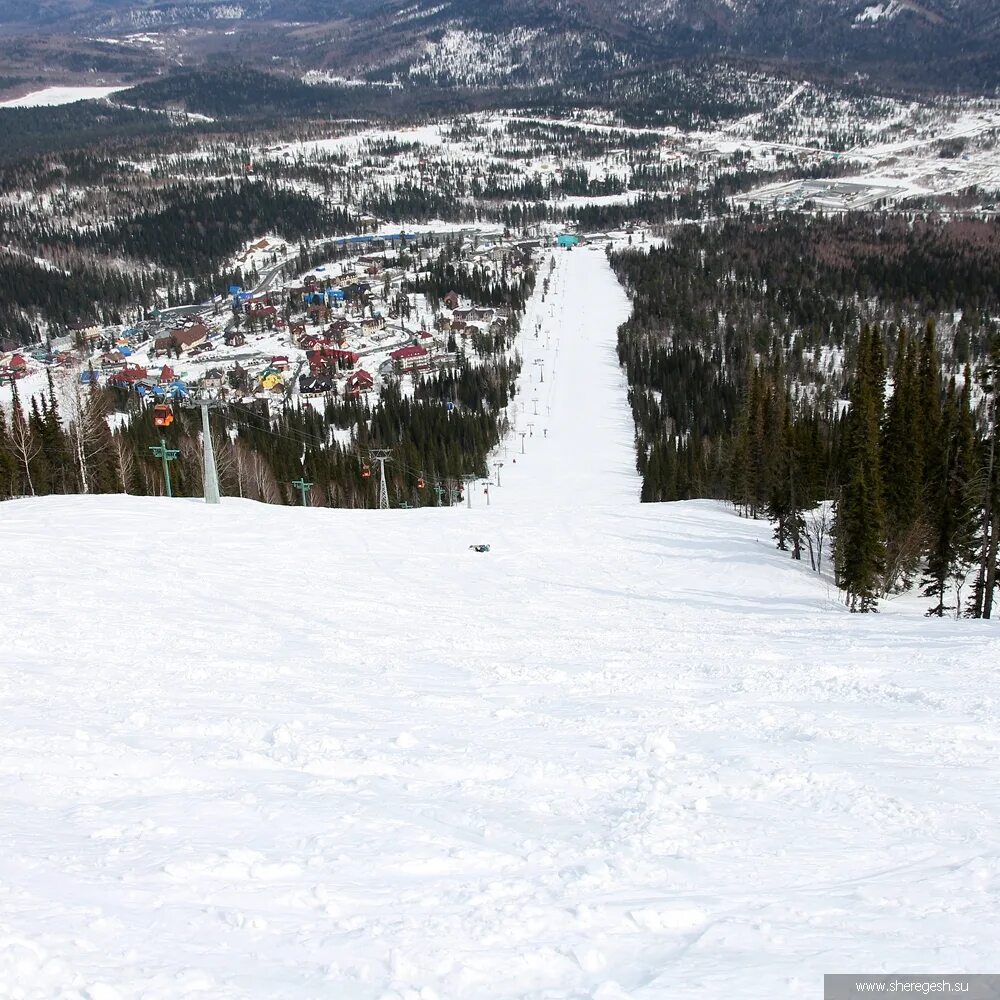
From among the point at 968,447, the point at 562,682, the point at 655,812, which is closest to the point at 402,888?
the point at 655,812

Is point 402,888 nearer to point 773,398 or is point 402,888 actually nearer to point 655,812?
point 655,812

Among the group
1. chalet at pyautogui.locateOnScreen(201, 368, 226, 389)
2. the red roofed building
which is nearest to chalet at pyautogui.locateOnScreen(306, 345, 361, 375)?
the red roofed building

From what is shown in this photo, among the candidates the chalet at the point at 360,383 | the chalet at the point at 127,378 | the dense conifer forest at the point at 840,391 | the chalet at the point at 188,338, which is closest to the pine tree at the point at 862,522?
the dense conifer forest at the point at 840,391

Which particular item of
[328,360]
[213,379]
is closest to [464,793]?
[213,379]

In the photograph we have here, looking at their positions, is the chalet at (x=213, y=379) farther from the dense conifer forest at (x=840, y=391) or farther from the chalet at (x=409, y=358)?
the dense conifer forest at (x=840, y=391)

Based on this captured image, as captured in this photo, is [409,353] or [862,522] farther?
[409,353]

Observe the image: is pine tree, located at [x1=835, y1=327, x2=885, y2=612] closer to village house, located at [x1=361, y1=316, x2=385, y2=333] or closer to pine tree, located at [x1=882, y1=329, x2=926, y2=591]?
pine tree, located at [x1=882, y1=329, x2=926, y2=591]

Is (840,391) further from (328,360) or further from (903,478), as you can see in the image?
(903,478)
